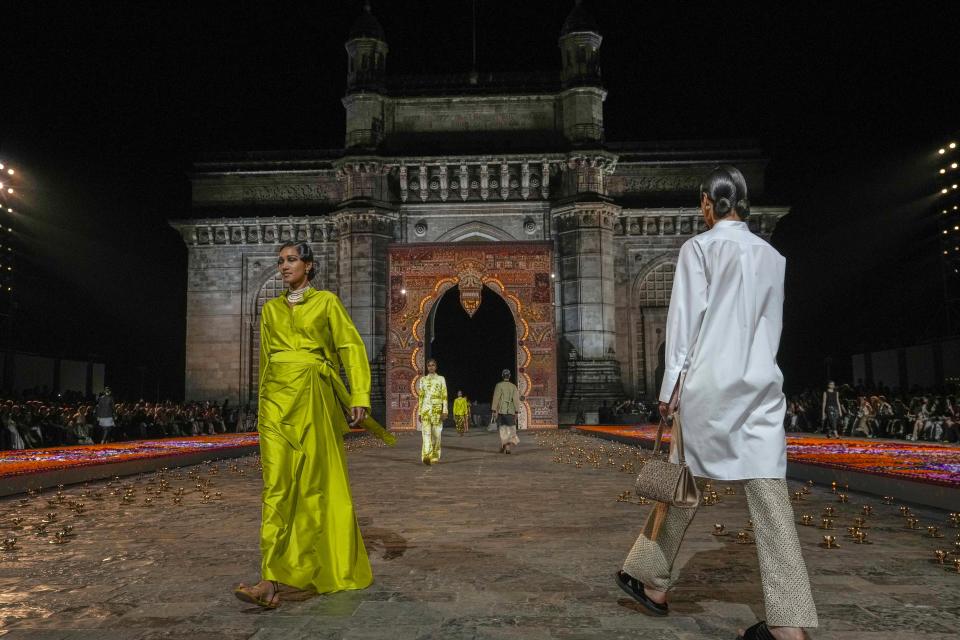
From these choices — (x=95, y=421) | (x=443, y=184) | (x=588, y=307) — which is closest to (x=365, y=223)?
(x=443, y=184)

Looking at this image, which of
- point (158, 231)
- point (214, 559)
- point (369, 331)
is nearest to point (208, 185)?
point (158, 231)

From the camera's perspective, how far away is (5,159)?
26047mm

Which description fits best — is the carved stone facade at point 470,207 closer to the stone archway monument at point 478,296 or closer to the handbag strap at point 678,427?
the stone archway monument at point 478,296

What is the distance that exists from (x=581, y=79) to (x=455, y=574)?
2658 cm

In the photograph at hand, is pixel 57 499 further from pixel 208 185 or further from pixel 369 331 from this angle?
pixel 208 185

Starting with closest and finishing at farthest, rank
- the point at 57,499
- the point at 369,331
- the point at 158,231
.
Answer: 1. the point at 57,499
2. the point at 369,331
3. the point at 158,231

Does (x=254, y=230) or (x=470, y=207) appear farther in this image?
(x=254, y=230)

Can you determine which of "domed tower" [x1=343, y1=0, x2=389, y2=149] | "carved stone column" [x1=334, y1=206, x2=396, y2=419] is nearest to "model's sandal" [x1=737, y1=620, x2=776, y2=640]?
"carved stone column" [x1=334, y1=206, x2=396, y2=419]

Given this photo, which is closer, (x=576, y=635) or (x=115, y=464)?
(x=576, y=635)

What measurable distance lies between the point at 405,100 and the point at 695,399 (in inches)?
1100

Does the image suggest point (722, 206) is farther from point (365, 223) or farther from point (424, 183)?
point (424, 183)

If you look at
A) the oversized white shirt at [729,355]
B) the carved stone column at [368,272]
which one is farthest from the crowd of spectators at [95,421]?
the oversized white shirt at [729,355]

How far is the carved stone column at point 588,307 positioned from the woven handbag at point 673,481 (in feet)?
77.4

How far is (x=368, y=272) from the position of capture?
92.2 feet
